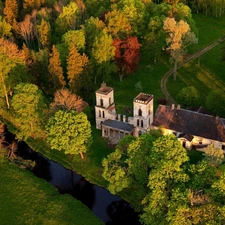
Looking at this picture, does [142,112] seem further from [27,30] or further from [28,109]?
[27,30]

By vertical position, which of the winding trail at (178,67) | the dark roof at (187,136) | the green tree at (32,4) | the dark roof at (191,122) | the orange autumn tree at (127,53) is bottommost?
Answer: the winding trail at (178,67)

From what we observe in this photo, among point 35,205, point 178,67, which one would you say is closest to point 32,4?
point 178,67

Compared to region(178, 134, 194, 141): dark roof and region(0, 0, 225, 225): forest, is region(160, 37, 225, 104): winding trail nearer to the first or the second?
region(0, 0, 225, 225): forest

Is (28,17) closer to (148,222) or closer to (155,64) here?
(155,64)

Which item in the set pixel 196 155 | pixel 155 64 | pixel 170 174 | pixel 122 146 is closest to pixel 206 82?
pixel 155 64

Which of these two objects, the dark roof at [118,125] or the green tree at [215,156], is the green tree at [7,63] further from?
the green tree at [215,156]

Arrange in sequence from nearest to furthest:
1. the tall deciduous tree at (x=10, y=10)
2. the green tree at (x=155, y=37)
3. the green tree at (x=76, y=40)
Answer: the green tree at (x=76, y=40) → the green tree at (x=155, y=37) → the tall deciduous tree at (x=10, y=10)

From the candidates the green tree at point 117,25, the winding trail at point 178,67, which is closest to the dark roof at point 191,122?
the winding trail at point 178,67
